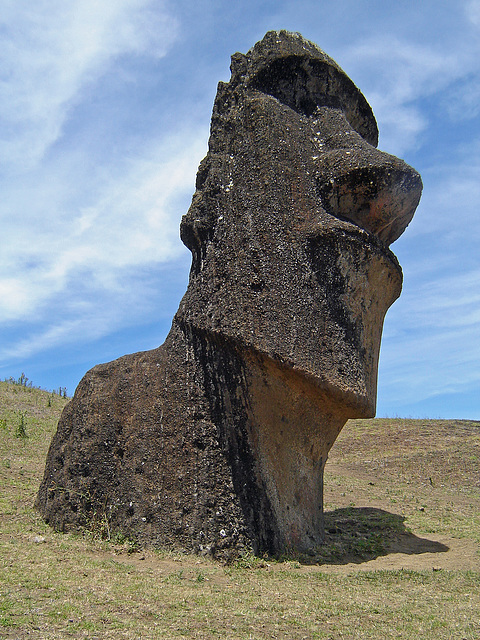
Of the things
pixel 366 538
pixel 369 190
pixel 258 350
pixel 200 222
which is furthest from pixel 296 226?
pixel 366 538

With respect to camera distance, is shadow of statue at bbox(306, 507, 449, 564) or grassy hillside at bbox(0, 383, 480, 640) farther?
shadow of statue at bbox(306, 507, 449, 564)

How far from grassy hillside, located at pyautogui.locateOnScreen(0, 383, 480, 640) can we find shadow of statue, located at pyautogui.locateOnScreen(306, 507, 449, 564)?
1 cm

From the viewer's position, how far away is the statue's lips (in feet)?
20.0

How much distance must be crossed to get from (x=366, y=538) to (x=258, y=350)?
3.02 meters

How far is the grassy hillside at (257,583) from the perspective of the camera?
376 centimetres

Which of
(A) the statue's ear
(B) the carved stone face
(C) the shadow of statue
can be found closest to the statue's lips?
(B) the carved stone face

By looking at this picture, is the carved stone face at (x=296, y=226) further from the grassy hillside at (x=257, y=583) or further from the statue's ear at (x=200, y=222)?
the grassy hillside at (x=257, y=583)

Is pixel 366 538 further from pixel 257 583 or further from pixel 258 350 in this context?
pixel 258 350

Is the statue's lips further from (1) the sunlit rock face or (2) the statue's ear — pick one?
(2) the statue's ear

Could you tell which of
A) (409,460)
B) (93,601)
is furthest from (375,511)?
(93,601)

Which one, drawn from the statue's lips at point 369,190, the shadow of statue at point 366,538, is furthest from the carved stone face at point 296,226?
the shadow of statue at point 366,538

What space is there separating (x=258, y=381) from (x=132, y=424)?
1.45 metres

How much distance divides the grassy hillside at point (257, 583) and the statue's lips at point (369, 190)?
328 cm

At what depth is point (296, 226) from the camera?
6059mm
